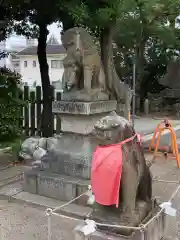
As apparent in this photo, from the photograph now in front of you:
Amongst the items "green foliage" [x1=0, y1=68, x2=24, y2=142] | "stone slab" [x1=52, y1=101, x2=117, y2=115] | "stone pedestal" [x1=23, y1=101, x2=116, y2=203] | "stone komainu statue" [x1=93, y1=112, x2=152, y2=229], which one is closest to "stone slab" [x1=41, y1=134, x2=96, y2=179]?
"stone pedestal" [x1=23, y1=101, x2=116, y2=203]

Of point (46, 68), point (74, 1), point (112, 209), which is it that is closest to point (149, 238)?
point (112, 209)

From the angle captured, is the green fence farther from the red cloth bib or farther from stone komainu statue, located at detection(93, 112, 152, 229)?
the red cloth bib

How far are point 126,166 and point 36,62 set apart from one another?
96.7ft

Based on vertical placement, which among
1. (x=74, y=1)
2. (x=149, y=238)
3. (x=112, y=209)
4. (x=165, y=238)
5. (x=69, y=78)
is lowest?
(x=165, y=238)

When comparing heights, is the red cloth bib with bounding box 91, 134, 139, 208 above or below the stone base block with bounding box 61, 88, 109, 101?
below

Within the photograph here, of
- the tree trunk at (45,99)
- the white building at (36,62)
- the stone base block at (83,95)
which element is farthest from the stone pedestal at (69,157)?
the white building at (36,62)

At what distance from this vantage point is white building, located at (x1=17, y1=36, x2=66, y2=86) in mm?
29641

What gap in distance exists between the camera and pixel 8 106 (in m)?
6.34

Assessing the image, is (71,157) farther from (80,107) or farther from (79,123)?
(80,107)

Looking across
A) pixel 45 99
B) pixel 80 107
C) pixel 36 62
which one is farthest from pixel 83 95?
pixel 36 62

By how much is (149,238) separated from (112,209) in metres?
0.44

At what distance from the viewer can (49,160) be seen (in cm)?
482

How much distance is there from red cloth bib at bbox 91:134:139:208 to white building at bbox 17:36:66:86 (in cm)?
2684

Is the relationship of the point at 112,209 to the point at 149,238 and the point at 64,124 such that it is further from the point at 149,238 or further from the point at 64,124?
the point at 64,124
